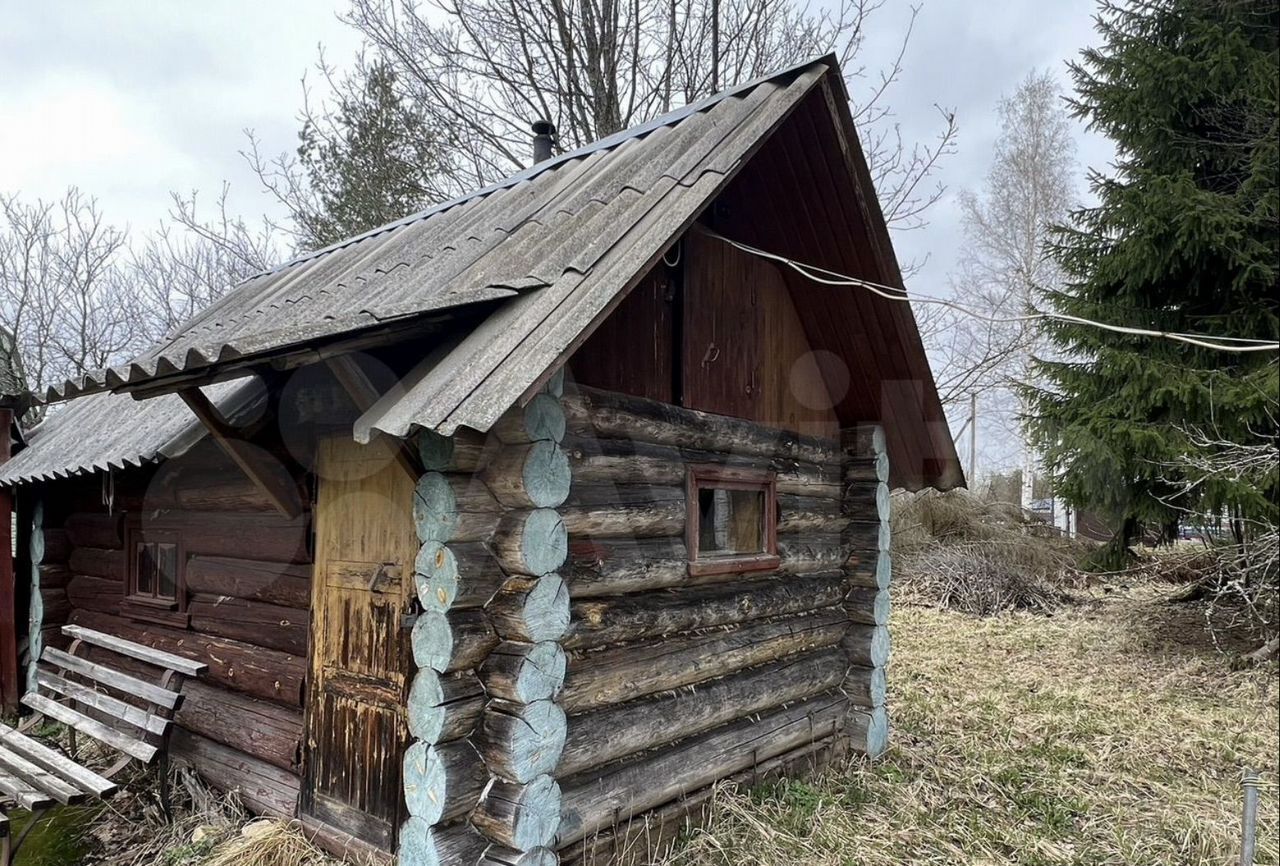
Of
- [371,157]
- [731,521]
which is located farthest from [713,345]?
[371,157]

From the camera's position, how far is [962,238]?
22156 mm

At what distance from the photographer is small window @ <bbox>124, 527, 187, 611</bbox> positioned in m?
5.69

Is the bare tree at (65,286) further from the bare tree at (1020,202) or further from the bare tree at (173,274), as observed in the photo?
the bare tree at (1020,202)

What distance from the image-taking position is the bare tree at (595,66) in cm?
1359

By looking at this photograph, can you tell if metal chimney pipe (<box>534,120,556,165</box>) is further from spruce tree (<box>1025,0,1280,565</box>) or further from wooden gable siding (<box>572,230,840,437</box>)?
spruce tree (<box>1025,0,1280,565</box>)

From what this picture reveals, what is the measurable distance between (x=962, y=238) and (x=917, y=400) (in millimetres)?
17892

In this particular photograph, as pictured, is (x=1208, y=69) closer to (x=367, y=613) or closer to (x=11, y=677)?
(x=367, y=613)

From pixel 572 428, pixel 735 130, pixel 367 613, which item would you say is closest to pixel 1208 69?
pixel 735 130

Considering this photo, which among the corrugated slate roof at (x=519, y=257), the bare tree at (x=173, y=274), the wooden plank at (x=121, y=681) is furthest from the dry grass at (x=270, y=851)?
the bare tree at (x=173, y=274)

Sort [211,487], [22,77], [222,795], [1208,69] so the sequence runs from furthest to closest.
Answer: [22,77]
[1208,69]
[211,487]
[222,795]

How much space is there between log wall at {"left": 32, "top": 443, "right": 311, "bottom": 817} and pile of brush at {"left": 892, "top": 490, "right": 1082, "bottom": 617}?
1075cm

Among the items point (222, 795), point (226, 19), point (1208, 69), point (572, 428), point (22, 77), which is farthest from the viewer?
point (22, 77)

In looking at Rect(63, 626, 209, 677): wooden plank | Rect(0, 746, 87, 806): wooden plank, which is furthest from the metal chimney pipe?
Rect(0, 746, 87, 806): wooden plank

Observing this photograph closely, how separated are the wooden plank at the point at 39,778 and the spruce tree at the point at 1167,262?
30.7ft
